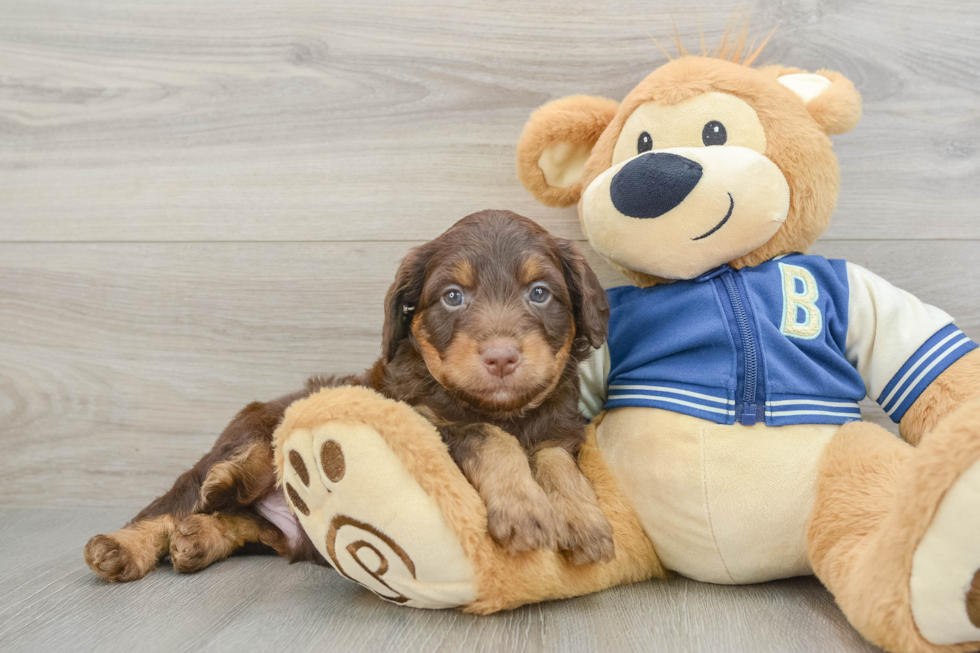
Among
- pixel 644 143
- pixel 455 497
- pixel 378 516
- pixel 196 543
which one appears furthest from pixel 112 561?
pixel 644 143

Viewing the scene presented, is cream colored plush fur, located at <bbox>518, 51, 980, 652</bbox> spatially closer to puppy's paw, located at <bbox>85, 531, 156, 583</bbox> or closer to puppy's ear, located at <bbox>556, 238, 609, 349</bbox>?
puppy's ear, located at <bbox>556, 238, 609, 349</bbox>

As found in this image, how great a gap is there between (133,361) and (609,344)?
5.79 feet

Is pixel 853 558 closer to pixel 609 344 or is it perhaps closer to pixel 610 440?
pixel 610 440

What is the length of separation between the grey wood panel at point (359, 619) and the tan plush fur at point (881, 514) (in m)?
0.11

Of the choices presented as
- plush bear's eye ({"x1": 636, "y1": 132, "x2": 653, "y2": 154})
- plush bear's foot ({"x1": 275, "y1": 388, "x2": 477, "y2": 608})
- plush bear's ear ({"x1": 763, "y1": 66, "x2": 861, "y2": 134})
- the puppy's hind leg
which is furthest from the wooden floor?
plush bear's foot ({"x1": 275, "y1": 388, "x2": 477, "y2": 608})

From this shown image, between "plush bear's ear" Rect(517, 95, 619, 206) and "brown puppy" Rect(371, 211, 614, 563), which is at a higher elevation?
"plush bear's ear" Rect(517, 95, 619, 206)

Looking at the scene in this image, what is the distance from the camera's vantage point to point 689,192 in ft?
5.26

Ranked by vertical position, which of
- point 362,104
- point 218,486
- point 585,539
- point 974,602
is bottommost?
point 218,486

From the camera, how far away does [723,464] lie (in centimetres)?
156

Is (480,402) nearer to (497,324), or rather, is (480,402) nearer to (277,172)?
(497,324)

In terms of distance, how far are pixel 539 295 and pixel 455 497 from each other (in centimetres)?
52

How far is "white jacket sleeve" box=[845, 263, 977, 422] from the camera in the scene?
165 cm

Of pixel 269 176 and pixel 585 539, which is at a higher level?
pixel 269 176

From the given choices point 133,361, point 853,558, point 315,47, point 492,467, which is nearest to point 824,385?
point 853,558
